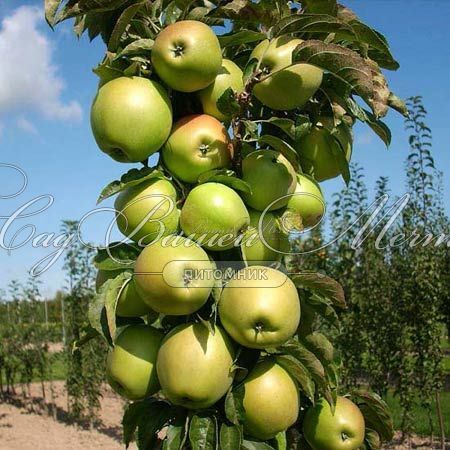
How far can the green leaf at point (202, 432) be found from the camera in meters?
1.34

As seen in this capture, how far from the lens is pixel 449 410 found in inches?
395

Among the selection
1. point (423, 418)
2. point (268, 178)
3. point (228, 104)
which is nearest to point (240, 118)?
point (228, 104)

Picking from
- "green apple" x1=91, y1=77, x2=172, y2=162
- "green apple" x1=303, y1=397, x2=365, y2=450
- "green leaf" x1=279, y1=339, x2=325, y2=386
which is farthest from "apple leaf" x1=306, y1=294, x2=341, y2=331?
"green apple" x1=91, y1=77, x2=172, y2=162

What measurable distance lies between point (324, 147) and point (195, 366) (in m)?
0.76

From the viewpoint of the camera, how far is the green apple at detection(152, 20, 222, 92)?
1.42 m

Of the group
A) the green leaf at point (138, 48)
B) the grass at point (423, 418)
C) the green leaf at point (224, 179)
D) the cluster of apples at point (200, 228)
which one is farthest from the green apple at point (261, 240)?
the grass at point (423, 418)

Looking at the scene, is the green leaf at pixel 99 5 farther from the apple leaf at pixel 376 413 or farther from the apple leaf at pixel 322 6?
the apple leaf at pixel 376 413

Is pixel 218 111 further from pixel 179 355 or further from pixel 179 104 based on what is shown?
pixel 179 355

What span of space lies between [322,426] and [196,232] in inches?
28.0

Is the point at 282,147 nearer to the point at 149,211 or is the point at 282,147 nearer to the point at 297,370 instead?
the point at 149,211

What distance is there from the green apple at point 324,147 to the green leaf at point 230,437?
2.59 ft

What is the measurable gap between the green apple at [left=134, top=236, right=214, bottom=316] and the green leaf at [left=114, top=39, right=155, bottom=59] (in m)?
0.52

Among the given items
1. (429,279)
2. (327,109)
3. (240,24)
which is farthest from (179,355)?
(429,279)

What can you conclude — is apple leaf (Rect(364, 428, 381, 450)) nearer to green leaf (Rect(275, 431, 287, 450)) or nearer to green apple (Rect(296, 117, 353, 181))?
green leaf (Rect(275, 431, 287, 450))
